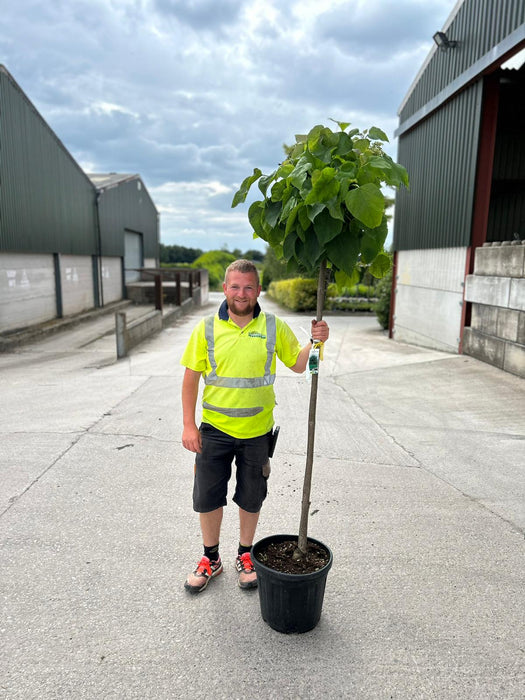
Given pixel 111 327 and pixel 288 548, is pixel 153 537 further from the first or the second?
pixel 111 327

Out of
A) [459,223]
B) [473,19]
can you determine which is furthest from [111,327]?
[473,19]

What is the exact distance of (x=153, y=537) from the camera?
3.75m

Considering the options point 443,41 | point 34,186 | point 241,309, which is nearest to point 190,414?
point 241,309

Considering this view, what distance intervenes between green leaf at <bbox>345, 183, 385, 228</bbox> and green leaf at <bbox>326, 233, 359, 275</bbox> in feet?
0.76

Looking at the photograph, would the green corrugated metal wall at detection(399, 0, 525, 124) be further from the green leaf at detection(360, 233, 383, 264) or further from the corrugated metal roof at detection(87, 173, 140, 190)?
the corrugated metal roof at detection(87, 173, 140, 190)

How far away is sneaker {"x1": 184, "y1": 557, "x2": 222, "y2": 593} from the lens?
3.12 m

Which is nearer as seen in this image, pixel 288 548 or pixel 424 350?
pixel 288 548

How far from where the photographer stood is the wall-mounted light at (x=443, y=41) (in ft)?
38.7

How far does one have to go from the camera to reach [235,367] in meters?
2.99

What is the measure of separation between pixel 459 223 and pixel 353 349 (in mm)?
4028

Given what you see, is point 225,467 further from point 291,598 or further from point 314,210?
point 314,210

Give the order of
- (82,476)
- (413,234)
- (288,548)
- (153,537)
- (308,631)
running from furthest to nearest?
(413,234)
(82,476)
(153,537)
(288,548)
(308,631)

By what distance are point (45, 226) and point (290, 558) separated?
16199mm

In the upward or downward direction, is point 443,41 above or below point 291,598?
above
